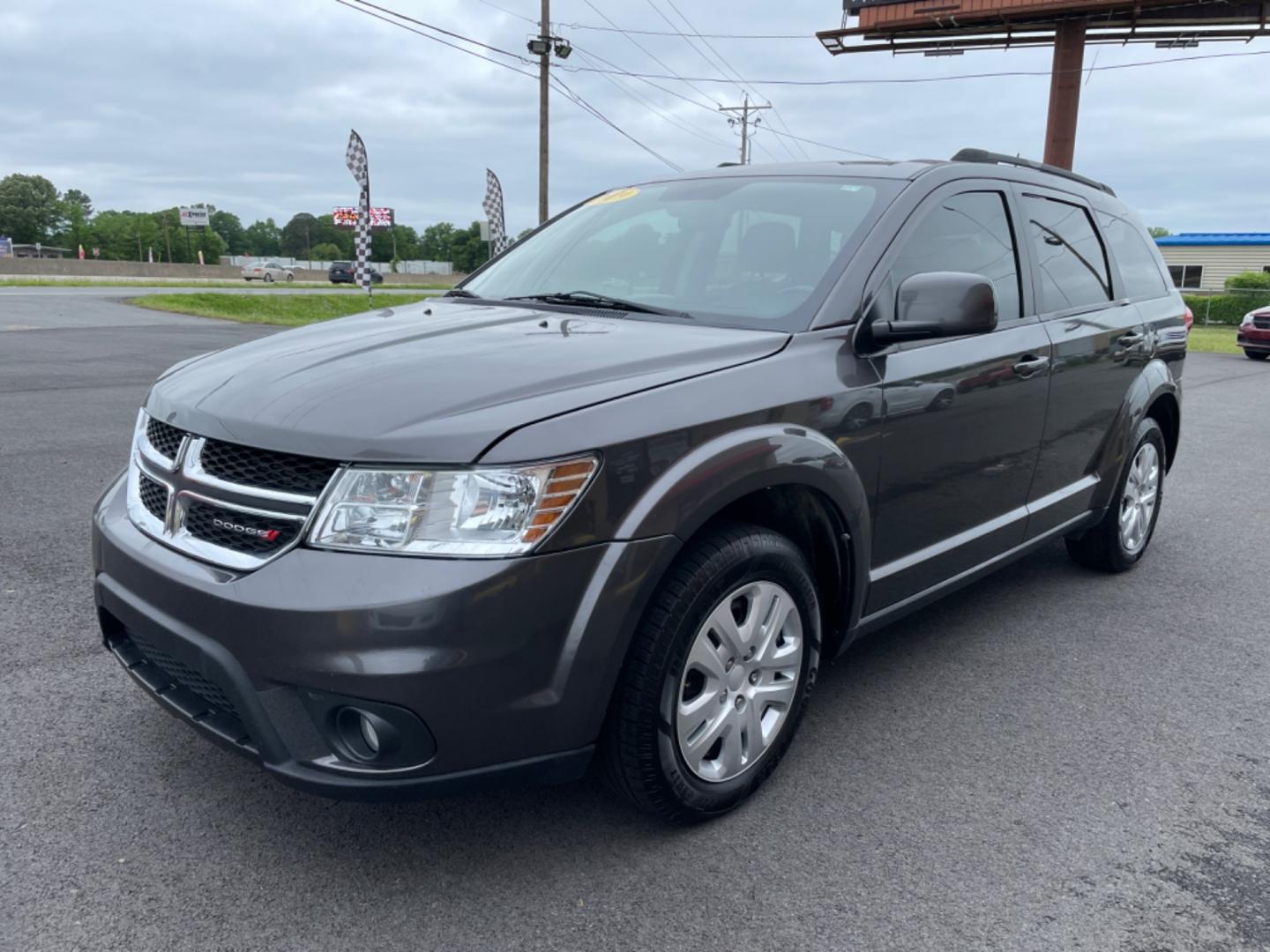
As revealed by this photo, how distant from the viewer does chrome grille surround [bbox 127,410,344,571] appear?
2.12m

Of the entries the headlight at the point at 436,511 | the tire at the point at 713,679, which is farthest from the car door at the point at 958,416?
the headlight at the point at 436,511

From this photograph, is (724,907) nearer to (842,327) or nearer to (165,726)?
(842,327)

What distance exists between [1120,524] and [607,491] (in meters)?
3.44

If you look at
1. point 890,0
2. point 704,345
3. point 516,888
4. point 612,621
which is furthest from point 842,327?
point 890,0

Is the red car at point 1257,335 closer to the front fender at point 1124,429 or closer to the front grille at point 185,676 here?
the front fender at point 1124,429

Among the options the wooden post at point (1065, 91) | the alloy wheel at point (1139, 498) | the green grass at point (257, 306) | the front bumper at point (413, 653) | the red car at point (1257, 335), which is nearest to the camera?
the front bumper at point (413, 653)

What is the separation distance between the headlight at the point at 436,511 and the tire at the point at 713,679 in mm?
423

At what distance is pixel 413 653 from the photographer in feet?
6.54

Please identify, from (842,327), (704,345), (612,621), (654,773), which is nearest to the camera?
(612,621)

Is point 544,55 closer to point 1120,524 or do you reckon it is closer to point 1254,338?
point 1254,338

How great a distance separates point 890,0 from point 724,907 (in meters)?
30.6

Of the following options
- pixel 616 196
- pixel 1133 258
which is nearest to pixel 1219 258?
pixel 1133 258

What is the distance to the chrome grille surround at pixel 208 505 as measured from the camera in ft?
6.96

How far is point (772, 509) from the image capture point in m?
2.69
